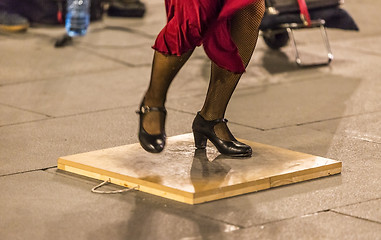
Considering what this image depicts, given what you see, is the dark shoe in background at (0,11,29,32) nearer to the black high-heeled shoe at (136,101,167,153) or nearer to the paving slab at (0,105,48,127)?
the paving slab at (0,105,48,127)

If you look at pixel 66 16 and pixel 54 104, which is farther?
pixel 66 16

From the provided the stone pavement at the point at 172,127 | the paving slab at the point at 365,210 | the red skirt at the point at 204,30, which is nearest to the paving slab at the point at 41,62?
the stone pavement at the point at 172,127

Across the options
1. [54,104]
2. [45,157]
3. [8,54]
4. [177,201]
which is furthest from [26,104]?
[177,201]

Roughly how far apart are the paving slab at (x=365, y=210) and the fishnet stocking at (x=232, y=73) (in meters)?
0.73

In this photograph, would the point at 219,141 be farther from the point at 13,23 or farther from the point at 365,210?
the point at 13,23

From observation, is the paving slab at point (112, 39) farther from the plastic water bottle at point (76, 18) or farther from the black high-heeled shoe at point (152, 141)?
the black high-heeled shoe at point (152, 141)

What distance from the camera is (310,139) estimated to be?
4141 millimetres

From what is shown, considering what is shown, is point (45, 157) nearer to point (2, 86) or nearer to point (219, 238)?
point (219, 238)

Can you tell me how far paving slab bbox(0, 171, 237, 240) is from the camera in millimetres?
2830

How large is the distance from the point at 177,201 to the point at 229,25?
88cm

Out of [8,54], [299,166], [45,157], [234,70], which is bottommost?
[8,54]

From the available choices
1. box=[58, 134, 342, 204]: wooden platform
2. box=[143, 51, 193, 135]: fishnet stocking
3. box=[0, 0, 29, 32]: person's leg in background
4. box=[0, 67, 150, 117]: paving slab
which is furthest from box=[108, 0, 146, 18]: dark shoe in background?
box=[143, 51, 193, 135]: fishnet stocking

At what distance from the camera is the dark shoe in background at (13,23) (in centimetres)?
755

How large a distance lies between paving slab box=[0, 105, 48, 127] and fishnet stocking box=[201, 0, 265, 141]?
148 centimetres
